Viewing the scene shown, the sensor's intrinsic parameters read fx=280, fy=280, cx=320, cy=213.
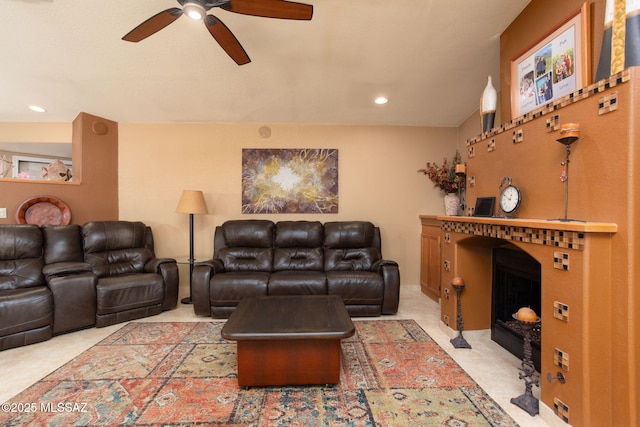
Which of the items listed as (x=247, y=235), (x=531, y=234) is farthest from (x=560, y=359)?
(x=247, y=235)

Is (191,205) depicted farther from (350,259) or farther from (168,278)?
(350,259)

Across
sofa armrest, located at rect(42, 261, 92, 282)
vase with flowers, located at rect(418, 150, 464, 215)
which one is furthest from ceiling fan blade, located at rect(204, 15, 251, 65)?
vase with flowers, located at rect(418, 150, 464, 215)

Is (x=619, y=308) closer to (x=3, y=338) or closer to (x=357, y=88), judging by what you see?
(x=357, y=88)

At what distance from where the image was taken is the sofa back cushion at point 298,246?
365 centimetres

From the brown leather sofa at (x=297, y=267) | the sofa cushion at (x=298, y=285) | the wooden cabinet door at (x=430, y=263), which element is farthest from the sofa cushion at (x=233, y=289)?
the wooden cabinet door at (x=430, y=263)

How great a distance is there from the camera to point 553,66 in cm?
192

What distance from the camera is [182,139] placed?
4.16 meters

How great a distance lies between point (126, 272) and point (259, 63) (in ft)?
9.50

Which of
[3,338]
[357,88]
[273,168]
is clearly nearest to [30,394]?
[3,338]

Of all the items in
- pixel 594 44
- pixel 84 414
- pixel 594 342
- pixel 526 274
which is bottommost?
pixel 84 414

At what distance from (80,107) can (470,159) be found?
4.70 metres

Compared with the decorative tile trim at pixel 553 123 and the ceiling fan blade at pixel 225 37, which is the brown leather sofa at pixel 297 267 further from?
the ceiling fan blade at pixel 225 37

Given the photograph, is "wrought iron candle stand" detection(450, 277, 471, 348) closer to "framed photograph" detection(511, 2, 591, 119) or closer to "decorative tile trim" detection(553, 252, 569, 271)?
"decorative tile trim" detection(553, 252, 569, 271)

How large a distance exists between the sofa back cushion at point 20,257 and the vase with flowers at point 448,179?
15.8 feet
